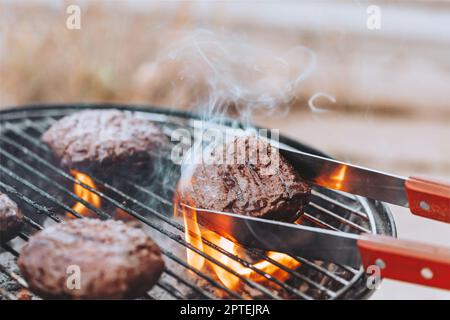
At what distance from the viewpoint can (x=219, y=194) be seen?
204 centimetres

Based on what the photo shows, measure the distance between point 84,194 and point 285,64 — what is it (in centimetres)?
277

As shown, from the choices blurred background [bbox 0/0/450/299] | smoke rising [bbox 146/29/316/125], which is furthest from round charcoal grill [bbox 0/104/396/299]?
blurred background [bbox 0/0/450/299]

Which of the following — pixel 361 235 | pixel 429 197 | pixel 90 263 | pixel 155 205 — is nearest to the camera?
pixel 90 263

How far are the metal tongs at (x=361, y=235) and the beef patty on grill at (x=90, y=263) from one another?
1.09 ft

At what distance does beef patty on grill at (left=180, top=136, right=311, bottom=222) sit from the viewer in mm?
2031

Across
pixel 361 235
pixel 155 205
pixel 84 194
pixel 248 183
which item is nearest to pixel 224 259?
pixel 248 183

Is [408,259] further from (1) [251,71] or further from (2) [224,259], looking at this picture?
(1) [251,71]

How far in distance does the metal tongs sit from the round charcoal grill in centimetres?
12

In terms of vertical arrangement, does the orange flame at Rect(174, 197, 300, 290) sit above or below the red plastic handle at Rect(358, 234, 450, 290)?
below

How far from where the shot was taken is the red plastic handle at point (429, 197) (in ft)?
6.08

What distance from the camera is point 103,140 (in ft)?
7.94

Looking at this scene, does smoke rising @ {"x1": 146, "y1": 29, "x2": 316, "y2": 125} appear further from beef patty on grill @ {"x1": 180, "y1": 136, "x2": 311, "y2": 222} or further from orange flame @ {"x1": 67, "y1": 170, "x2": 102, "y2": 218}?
beef patty on grill @ {"x1": 180, "y1": 136, "x2": 311, "y2": 222}
